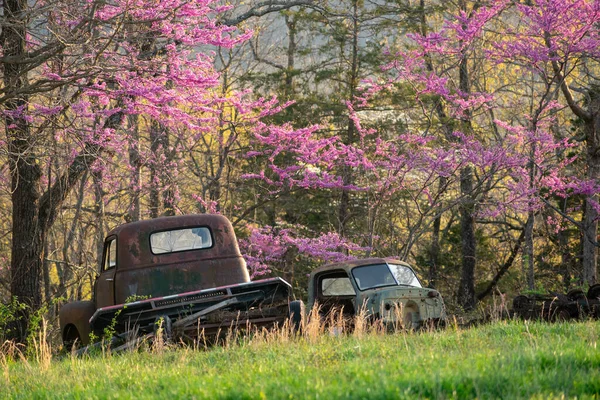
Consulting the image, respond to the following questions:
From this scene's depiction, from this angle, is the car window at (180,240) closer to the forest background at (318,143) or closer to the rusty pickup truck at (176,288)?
the rusty pickup truck at (176,288)

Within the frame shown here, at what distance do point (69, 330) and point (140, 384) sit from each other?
19.1 feet

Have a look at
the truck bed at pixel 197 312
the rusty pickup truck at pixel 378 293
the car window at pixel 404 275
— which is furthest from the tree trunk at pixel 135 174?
the truck bed at pixel 197 312

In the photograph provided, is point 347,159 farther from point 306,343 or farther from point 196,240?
point 306,343

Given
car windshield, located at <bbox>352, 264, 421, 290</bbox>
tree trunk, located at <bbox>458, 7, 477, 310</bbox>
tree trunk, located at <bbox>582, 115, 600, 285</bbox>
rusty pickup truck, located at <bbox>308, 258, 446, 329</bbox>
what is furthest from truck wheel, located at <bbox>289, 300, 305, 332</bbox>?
tree trunk, located at <bbox>458, 7, 477, 310</bbox>

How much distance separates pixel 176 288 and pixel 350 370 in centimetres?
562

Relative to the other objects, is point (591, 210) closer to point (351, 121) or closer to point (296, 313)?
point (351, 121)

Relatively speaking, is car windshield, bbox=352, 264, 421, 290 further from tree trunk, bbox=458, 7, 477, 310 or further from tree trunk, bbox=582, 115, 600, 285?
tree trunk, bbox=458, 7, 477, 310

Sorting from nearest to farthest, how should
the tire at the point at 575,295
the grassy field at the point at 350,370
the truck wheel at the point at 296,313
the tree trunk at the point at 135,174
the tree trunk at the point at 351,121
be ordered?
1. the grassy field at the point at 350,370
2. the truck wheel at the point at 296,313
3. the tire at the point at 575,295
4. the tree trunk at the point at 135,174
5. the tree trunk at the point at 351,121

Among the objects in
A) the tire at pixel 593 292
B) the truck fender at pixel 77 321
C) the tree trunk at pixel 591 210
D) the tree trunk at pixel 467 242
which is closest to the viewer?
the truck fender at pixel 77 321

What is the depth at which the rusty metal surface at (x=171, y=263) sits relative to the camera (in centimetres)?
1168

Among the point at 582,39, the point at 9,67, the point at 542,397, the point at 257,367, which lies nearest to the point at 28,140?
the point at 9,67

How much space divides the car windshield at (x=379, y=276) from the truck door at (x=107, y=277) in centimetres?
368

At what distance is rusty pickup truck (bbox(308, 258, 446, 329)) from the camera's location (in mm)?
12305

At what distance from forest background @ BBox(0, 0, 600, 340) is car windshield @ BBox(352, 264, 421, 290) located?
3.84 metres
